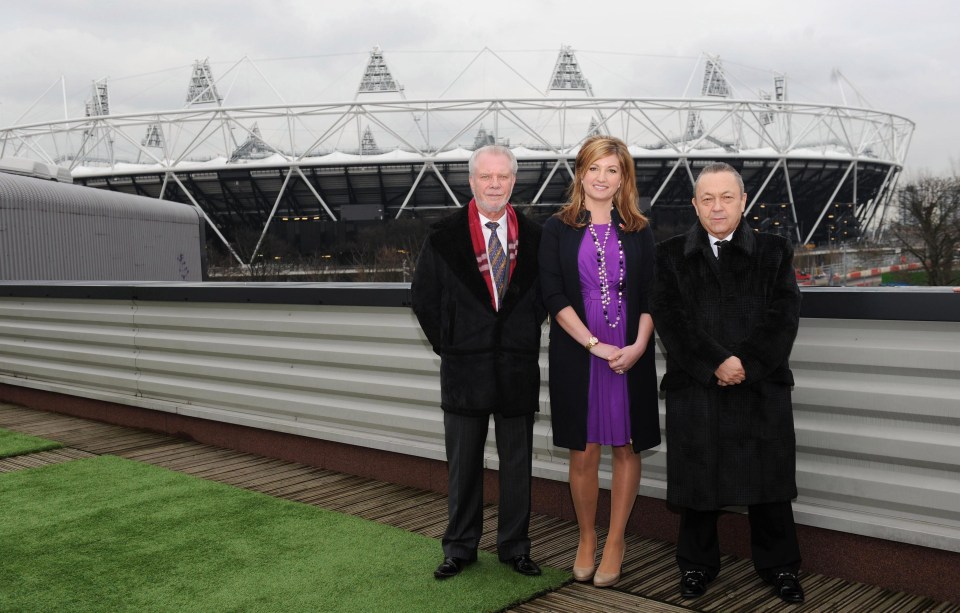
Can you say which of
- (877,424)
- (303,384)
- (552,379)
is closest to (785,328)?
(877,424)

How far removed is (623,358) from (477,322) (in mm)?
619

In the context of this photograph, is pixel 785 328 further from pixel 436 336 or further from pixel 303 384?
pixel 303 384

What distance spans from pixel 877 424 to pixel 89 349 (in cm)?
607

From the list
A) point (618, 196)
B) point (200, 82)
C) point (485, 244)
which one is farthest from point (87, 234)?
point (200, 82)

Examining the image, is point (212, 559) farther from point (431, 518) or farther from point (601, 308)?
point (601, 308)

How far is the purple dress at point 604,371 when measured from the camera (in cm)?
335

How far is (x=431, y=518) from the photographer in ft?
14.3

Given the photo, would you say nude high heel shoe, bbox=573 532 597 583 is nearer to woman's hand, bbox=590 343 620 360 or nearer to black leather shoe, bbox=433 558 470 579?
black leather shoe, bbox=433 558 470 579

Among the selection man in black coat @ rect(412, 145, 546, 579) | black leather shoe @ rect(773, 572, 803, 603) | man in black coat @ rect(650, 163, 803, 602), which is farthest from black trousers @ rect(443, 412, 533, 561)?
black leather shoe @ rect(773, 572, 803, 603)

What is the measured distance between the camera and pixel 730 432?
3184 millimetres

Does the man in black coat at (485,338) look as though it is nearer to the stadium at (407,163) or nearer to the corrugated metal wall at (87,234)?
the corrugated metal wall at (87,234)

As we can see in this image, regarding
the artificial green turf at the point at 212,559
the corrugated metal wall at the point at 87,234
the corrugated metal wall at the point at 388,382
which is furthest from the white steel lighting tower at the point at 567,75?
the artificial green turf at the point at 212,559

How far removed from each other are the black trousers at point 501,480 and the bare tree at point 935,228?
37184 mm

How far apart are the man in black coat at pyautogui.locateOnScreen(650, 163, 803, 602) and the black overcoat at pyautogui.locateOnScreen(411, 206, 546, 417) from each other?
21.9 inches
